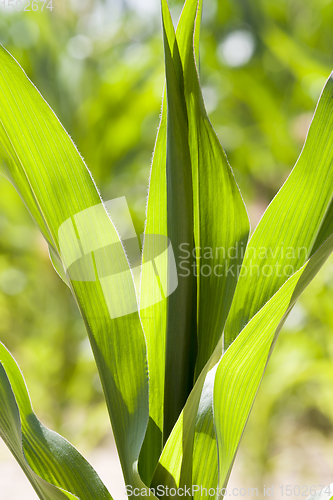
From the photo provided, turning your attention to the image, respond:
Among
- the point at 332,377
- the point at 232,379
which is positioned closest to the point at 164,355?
the point at 232,379

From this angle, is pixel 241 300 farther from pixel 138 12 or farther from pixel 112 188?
pixel 138 12

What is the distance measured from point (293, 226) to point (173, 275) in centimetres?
8

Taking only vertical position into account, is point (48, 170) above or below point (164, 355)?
above

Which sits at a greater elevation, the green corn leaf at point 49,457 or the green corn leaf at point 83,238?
the green corn leaf at point 83,238

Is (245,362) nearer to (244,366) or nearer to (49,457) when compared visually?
(244,366)

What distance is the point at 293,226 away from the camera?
0.23 metres

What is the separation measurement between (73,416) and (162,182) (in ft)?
2.37

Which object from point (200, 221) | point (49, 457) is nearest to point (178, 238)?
point (200, 221)

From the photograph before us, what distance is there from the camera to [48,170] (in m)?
0.21

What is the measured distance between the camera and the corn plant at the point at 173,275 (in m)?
0.20

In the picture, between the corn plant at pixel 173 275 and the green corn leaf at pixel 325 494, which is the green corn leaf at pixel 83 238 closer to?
the corn plant at pixel 173 275

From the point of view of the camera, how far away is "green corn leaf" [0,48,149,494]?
→ 0.66 ft

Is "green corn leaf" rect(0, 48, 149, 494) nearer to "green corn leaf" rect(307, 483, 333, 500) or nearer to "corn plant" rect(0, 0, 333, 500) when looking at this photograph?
"corn plant" rect(0, 0, 333, 500)

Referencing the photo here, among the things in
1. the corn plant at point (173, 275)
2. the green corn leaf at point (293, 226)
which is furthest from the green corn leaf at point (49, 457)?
the green corn leaf at point (293, 226)
